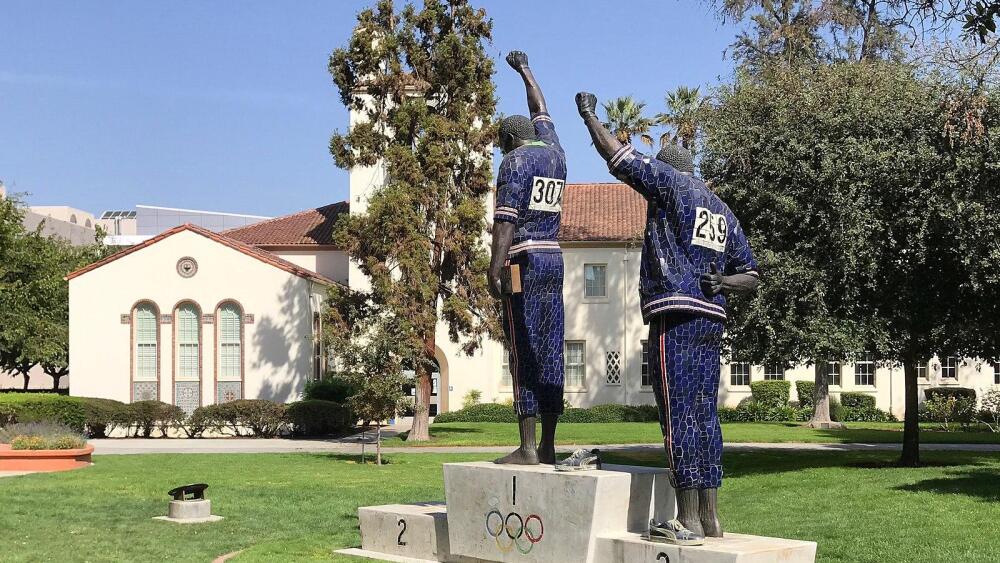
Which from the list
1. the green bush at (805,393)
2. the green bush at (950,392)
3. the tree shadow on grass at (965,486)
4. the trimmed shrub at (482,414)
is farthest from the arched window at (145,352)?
the green bush at (950,392)

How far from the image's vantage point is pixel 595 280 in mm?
41625

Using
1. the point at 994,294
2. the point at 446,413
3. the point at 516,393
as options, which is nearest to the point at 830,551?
the point at 516,393

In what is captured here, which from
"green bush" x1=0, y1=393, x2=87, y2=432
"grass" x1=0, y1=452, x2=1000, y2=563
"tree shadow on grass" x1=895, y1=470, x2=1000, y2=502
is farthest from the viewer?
"green bush" x1=0, y1=393, x2=87, y2=432

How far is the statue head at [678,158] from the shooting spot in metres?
8.69

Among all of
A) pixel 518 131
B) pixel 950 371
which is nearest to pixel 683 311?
pixel 518 131

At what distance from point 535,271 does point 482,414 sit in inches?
Result: 1154

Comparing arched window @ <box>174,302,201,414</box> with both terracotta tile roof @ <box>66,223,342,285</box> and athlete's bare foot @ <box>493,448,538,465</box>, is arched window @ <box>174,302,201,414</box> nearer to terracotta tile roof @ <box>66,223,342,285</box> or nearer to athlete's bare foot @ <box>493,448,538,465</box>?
terracotta tile roof @ <box>66,223,342,285</box>

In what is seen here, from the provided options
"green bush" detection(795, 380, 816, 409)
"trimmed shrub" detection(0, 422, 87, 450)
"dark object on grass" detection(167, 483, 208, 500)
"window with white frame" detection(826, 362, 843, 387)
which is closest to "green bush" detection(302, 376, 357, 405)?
"trimmed shrub" detection(0, 422, 87, 450)

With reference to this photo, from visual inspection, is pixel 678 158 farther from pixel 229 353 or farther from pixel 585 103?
pixel 229 353

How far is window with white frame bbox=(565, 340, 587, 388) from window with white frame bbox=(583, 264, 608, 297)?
1821 millimetres

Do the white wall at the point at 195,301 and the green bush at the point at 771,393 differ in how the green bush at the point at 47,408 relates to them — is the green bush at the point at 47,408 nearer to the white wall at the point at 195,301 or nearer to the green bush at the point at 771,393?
the white wall at the point at 195,301

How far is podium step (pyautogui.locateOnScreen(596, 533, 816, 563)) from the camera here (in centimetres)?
757

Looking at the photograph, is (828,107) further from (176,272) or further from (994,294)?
(176,272)

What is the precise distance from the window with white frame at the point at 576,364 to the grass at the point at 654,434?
13.1 feet
